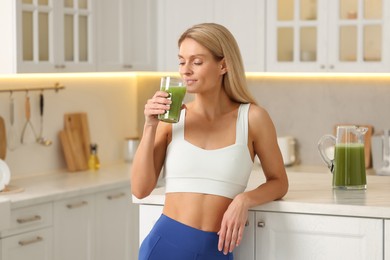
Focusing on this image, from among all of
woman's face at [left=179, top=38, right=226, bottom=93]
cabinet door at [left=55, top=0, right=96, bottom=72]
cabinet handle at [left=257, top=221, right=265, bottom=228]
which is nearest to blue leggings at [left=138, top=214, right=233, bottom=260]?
cabinet handle at [left=257, top=221, right=265, bottom=228]

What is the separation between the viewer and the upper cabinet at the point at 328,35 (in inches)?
203

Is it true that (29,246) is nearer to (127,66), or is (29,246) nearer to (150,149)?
(127,66)

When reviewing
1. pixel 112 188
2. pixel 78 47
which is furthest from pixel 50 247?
pixel 78 47

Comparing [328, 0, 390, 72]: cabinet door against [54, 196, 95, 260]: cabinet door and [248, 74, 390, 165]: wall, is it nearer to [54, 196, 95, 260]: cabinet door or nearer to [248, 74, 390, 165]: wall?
[248, 74, 390, 165]: wall

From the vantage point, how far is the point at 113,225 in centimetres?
505

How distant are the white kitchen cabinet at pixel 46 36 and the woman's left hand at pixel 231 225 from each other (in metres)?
2.21

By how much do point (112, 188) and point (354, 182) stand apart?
2029 mm

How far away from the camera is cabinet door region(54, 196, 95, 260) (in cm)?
455

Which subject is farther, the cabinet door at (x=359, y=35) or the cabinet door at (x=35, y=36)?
the cabinet door at (x=359, y=35)

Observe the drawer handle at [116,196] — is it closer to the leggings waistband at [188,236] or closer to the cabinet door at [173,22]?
the cabinet door at [173,22]

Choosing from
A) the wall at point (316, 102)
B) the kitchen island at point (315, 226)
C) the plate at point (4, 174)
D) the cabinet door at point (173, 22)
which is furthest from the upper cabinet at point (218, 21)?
the kitchen island at point (315, 226)

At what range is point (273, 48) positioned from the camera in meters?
5.42

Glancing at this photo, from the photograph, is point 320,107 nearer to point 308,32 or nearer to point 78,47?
point 308,32

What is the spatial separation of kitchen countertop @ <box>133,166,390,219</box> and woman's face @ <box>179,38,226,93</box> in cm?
49
